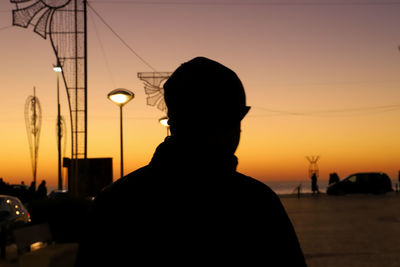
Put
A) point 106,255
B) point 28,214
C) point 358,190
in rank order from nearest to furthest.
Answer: point 106,255, point 28,214, point 358,190

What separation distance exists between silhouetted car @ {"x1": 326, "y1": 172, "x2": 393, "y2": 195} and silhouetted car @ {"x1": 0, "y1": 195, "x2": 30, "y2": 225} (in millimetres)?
32657

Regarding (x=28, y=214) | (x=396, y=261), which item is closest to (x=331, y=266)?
(x=396, y=261)

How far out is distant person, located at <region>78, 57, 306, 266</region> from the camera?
1574 mm

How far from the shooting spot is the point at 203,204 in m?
1.61

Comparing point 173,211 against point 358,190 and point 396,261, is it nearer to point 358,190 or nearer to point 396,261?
point 396,261

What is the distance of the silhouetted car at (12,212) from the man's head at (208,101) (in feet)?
45.5

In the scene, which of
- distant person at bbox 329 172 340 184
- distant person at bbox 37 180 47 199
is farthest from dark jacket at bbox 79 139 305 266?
distant person at bbox 329 172 340 184

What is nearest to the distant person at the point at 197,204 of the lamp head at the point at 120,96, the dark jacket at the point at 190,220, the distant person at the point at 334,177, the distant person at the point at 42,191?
the dark jacket at the point at 190,220

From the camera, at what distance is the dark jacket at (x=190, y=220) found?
157 centimetres

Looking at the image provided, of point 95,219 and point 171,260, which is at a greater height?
point 95,219

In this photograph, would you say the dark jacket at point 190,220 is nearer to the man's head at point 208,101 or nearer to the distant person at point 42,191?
the man's head at point 208,101

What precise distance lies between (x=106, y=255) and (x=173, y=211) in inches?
8.2

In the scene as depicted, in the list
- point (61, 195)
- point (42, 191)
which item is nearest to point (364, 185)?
point (42, 191)

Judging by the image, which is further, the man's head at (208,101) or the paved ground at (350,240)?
the paved ground at (350,240)
